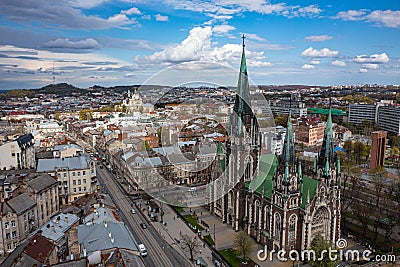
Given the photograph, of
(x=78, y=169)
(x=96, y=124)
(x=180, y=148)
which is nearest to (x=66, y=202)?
(x=78, y=169)

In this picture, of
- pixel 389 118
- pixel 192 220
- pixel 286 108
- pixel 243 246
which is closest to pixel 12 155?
pixel 192 220

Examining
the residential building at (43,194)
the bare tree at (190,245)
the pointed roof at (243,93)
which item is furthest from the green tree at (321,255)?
the residential building at (43,194)

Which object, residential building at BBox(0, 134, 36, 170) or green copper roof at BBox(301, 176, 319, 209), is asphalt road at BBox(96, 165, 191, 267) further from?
residential building at BBox(0, 134, 36, 170)

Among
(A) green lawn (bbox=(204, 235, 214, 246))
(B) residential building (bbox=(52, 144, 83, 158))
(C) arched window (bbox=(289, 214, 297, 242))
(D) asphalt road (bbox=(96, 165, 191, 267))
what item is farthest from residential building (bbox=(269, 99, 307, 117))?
(C) arched window (bbox=(289, 214, 297, 242))

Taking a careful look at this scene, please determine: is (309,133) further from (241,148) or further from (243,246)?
(243,246)

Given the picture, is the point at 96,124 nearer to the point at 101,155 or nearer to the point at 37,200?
the point at 101,155

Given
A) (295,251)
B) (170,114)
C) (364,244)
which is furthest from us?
(170,114)

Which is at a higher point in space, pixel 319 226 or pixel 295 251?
pixel 319 226
